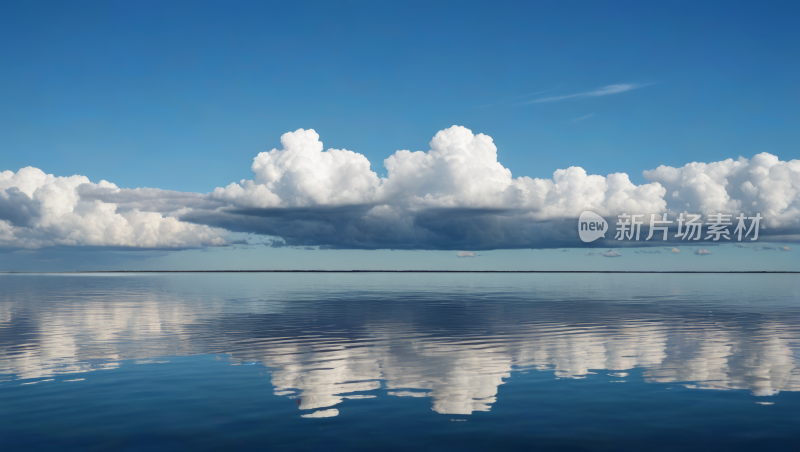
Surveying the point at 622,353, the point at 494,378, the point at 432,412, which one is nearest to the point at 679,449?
the point at 432,412

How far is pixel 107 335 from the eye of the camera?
41875mm

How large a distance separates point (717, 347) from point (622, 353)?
298 inches

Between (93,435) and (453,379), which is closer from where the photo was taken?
(93,435)

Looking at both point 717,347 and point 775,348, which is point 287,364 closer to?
point 717,347

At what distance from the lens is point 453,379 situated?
25.2 meters

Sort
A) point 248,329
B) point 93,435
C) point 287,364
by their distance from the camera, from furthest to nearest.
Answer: point 248,329 → point 287,364 → point 93,435

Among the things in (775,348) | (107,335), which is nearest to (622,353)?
(775,348)

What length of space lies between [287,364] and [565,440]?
16826 millimetres

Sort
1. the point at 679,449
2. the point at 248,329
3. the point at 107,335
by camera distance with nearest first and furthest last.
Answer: the point at 679,449, the point at 107,335, the point at 248,329

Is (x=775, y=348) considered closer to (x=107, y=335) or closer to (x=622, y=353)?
(x=622, y=353)

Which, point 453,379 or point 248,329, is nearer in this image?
point 453,379

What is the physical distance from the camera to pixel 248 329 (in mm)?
45531

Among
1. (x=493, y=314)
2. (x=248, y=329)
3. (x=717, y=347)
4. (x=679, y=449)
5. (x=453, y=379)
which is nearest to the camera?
(x=679, y=449)

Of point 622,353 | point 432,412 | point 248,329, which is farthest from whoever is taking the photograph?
point 248,329
